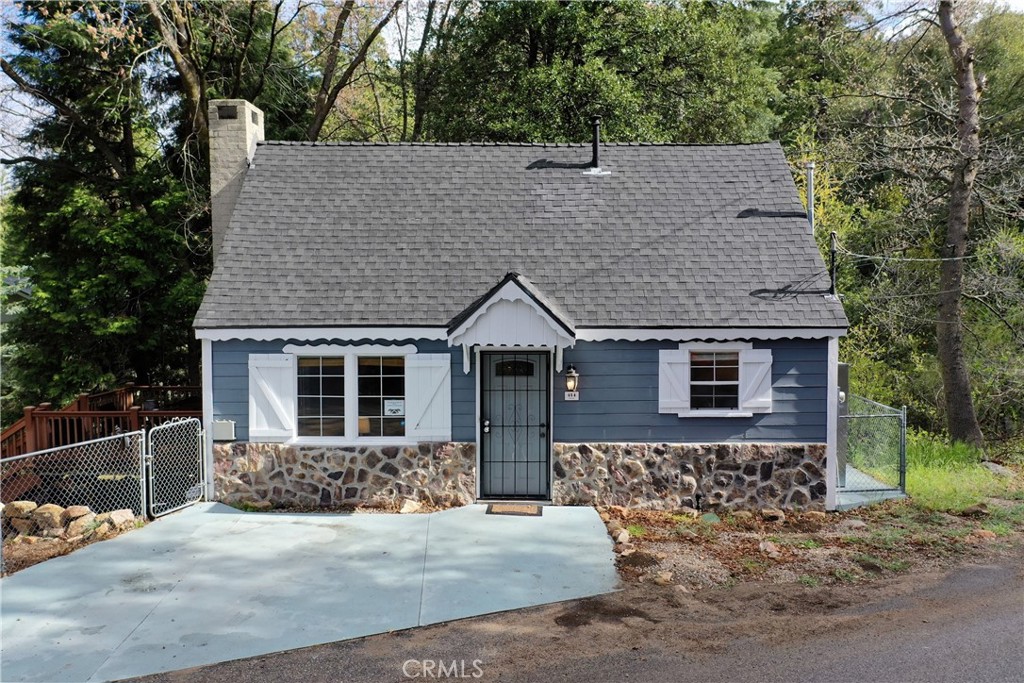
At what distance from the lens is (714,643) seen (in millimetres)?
6340

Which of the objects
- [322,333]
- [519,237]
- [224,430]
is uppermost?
[519,237]

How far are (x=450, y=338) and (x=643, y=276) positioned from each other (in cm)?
312

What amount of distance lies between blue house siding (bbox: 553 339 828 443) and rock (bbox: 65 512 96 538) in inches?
241

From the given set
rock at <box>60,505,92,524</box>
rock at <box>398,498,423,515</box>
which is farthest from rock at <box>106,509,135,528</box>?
rock at <box>398,498,423,515</box>

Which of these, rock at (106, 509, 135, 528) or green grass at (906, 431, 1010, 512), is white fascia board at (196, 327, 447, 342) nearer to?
rock at (106, 509, 135, 528)

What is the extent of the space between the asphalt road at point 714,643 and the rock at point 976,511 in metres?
2.82

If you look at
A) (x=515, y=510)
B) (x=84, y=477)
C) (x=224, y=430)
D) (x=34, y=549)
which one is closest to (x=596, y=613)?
(x=515, y=510)

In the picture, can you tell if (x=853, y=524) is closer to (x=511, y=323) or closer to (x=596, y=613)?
(x=596, y=613)

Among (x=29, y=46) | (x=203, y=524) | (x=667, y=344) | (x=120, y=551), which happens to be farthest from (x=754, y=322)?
(x=29, y=46)

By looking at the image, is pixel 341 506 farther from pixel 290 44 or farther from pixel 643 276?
pixel 290 44

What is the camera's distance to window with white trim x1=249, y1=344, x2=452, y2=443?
10.3 m

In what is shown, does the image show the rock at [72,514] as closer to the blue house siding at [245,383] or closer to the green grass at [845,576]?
the blue house siding at [245,383]

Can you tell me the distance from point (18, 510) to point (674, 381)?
8980mm

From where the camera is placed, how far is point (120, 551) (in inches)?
335
